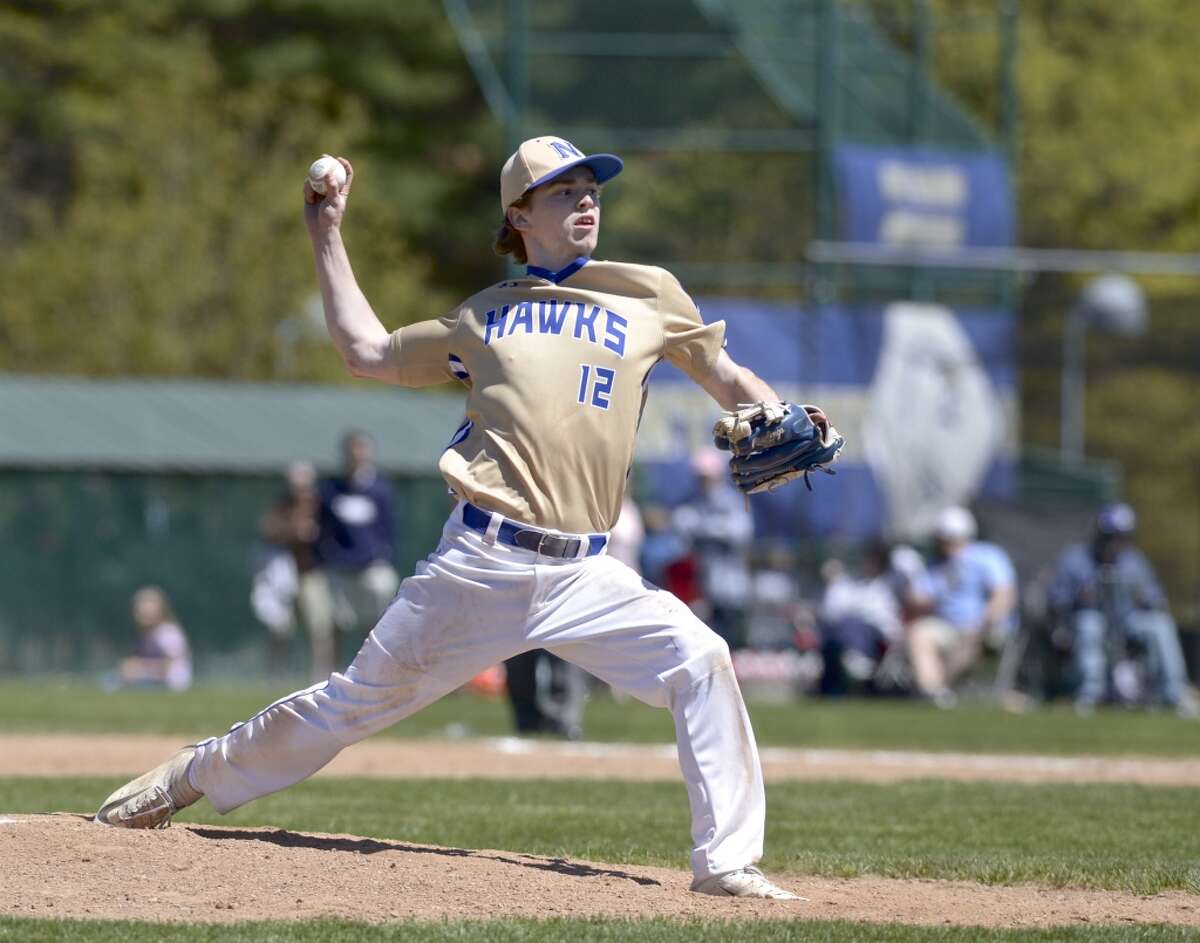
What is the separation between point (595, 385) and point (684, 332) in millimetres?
350

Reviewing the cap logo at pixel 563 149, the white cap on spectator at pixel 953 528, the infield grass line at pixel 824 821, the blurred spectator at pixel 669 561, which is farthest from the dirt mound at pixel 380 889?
the white cap on spectator at pixel 953 528

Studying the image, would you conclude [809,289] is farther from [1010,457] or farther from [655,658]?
[655,658]

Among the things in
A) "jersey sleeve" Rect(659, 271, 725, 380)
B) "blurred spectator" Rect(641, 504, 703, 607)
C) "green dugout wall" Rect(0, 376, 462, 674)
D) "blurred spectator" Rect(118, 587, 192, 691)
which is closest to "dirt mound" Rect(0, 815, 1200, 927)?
"jersey sleeve" Rect(659, 271, 725, 380)

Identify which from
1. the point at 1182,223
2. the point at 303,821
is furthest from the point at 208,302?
the point at 303,821

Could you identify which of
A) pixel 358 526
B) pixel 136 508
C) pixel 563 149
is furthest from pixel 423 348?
pixel 136 508

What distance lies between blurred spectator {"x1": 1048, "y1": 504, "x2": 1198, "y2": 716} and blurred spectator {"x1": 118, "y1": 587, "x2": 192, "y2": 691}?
7.44 m

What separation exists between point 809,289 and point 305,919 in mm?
14148

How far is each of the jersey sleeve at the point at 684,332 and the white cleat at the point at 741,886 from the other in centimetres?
140

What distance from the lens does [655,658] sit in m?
5.93

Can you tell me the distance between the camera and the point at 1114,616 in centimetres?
1795

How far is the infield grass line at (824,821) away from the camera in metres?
6.96

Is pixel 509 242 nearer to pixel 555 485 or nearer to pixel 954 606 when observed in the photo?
pixel 555 485

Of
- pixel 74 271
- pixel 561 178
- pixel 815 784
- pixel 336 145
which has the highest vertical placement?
pixel 336 145

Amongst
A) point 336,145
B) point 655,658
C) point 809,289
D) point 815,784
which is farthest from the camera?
point 336,145
